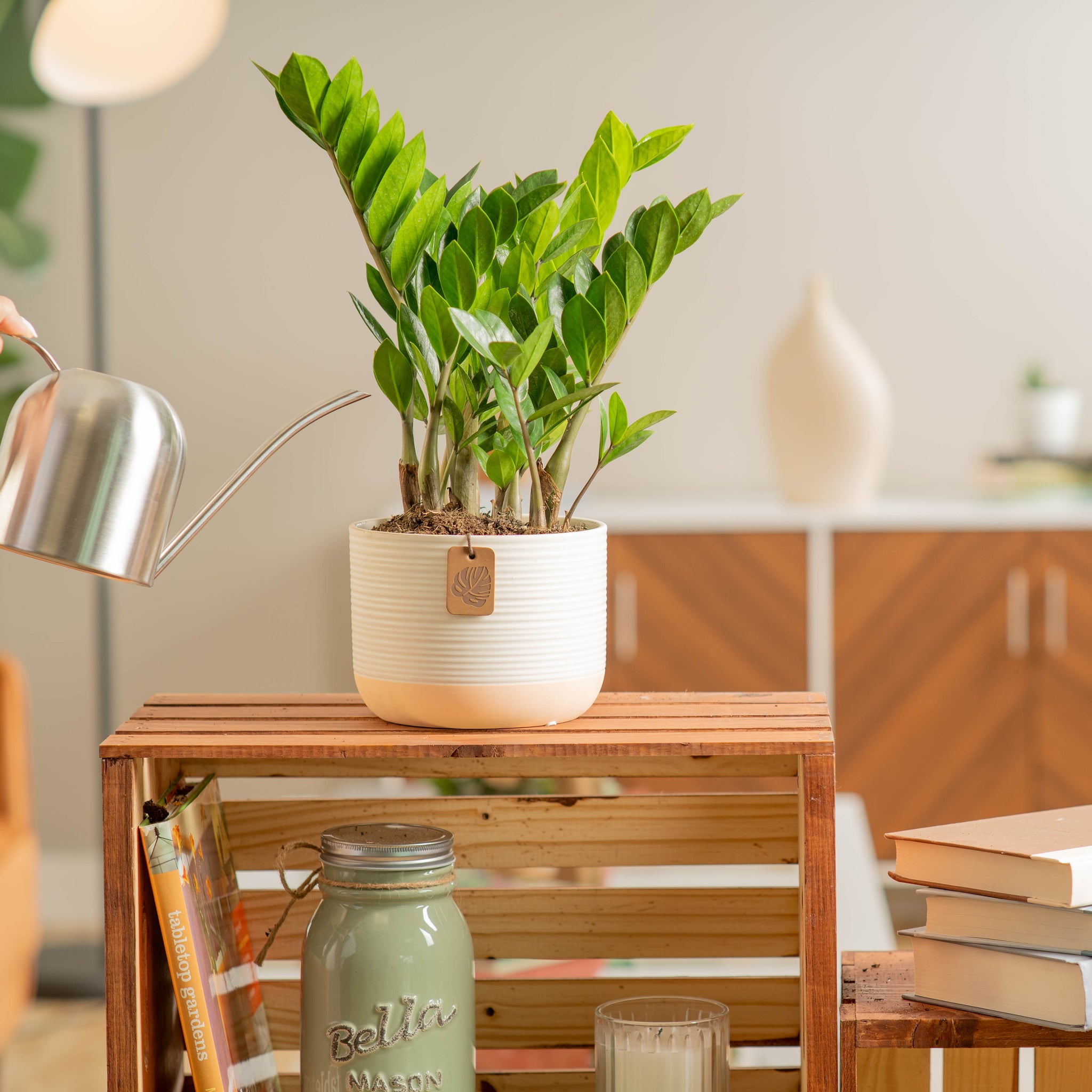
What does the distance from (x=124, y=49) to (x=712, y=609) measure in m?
1.98

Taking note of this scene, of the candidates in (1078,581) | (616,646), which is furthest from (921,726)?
(616,646)

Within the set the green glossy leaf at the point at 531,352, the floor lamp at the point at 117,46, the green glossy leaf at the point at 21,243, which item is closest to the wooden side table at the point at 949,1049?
the green glossy leaf at the point at 531,352

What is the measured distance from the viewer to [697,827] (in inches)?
40.8

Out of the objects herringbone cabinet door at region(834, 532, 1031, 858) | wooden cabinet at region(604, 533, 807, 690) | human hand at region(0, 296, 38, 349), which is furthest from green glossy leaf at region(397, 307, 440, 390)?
herringbone cabinet door at region(834, 532, 1031, 858)

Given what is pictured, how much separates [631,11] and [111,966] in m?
2.89

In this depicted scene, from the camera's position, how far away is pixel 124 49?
3.32m

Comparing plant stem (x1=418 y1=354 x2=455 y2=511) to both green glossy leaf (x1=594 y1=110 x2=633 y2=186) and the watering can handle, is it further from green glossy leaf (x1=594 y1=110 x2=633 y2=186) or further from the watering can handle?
green glossy leaf (x1=594 y1=110 x2=633 y2=186)

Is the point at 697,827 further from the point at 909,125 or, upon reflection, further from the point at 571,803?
the point at 909,125

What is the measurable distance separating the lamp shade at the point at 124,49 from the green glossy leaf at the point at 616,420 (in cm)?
274

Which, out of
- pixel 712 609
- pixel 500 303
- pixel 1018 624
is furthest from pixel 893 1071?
pixel 1018 624

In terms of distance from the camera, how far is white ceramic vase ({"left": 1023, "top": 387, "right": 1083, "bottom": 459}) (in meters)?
3.10

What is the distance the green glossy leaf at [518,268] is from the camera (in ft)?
2.86

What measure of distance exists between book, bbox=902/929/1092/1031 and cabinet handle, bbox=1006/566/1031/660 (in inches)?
84.8

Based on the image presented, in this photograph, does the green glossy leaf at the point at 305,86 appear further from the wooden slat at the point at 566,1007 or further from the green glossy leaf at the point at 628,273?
the wooden slat at the point at 566,1007
